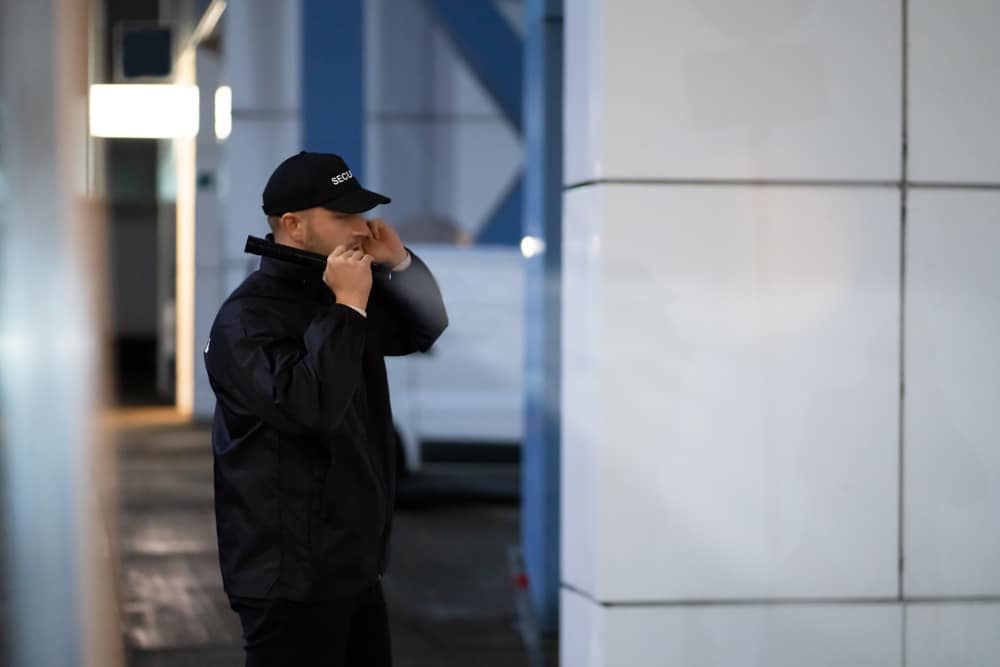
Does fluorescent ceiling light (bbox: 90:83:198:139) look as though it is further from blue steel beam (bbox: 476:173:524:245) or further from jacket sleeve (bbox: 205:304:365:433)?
blue steel beam (bbox: 476:173:524:245)

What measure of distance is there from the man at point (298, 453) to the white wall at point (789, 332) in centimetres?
97

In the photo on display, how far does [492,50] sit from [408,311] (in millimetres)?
6342

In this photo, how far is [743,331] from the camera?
3900mm

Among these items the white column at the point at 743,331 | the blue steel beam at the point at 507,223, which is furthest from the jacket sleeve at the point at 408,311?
the blue steel beam at the point at 507,223

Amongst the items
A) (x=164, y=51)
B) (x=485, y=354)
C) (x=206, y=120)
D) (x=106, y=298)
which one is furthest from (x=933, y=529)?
(x=485, y=354)

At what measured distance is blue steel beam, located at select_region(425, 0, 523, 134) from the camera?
372 inches

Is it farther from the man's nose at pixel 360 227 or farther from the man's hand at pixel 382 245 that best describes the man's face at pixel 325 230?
the man's hand at pixel 382 245

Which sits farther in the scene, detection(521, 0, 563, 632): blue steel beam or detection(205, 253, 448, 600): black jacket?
detection(521, 0, 563, 632): blue steel beam

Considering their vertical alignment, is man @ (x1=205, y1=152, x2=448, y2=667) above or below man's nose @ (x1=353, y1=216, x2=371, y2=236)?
below

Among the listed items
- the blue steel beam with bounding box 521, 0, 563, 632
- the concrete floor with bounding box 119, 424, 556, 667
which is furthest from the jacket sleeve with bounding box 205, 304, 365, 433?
the blue steel beam with bounding box 521, 0, 563, 632

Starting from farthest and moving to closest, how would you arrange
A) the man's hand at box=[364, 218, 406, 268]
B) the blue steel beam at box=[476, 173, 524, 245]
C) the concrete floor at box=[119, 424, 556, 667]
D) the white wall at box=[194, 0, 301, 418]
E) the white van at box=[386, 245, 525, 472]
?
the white wall at box=[194, 0, 301, 418]
the blue steel beam at box=[476, 173, 524, 245]
the white van at box=[386, 245, 525, 472]
the concrete floor at box=[119, 424, 556, 667]
the man's hand at box=[364, 218, 406, 268]

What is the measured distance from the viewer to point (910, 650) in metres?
3.98

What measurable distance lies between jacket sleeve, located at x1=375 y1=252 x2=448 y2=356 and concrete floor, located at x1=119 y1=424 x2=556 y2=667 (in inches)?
112

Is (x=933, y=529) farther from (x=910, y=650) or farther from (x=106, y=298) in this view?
(x=106, y=298)
